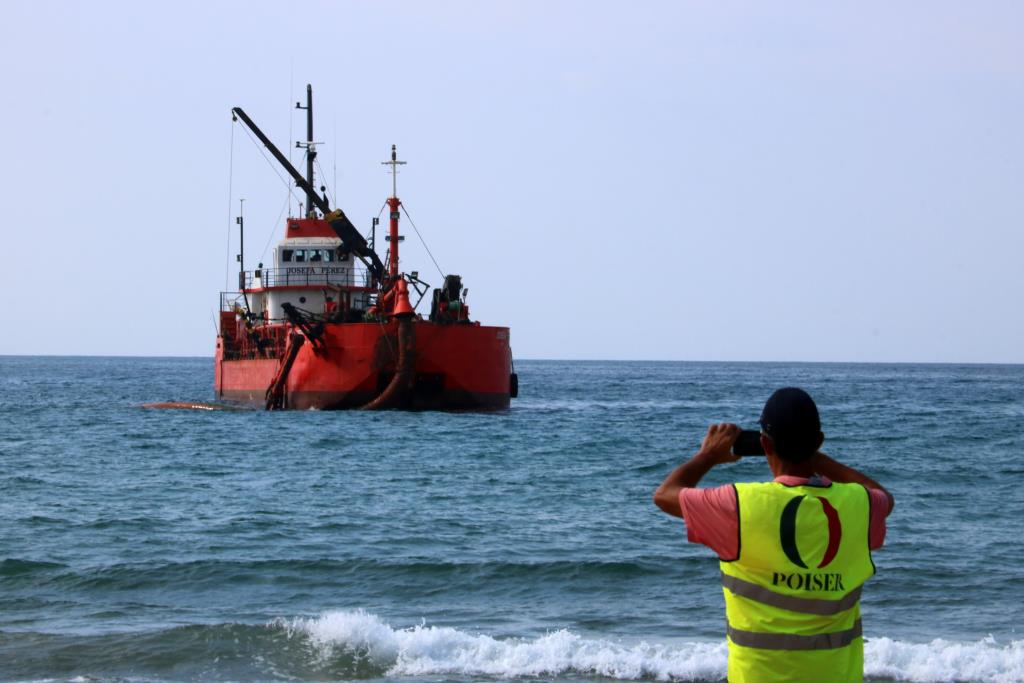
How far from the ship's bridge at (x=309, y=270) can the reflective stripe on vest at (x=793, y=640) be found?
37.5m

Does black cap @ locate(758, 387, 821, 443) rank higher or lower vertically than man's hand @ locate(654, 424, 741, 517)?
higher

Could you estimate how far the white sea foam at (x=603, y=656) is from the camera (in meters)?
9.18

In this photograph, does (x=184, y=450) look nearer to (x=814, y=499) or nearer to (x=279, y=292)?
(x=279, y=292)

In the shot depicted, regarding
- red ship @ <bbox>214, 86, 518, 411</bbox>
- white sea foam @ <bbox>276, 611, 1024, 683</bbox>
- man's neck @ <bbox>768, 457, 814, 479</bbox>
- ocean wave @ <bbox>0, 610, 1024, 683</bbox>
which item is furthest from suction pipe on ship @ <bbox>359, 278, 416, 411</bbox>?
man's neck @ <bbox>768, 457, 814, 479</bbox>

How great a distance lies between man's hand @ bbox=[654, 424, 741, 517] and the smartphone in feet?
0.05

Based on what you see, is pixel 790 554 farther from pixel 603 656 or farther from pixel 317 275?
pixel 317 275

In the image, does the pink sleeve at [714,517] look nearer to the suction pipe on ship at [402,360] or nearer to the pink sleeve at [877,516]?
the pink sleeve at [877,516]

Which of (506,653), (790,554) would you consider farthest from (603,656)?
(790,554)

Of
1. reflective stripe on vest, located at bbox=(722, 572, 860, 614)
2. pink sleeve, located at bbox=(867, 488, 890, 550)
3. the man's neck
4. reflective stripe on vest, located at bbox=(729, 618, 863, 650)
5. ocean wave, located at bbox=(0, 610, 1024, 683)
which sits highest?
the man's neck

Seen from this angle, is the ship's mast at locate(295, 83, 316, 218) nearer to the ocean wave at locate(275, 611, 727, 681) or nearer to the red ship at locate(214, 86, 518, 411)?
the red ship at locate(214, 86, 518, 411)

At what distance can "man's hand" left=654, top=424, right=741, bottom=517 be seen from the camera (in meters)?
4.12

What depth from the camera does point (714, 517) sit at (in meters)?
3.99

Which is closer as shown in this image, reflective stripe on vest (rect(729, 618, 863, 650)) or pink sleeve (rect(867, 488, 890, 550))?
reflective stripe on vest (rect(729, 618, 863, 650))

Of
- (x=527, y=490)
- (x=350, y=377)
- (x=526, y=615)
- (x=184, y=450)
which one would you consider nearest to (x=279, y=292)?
(x=350, y=377)
